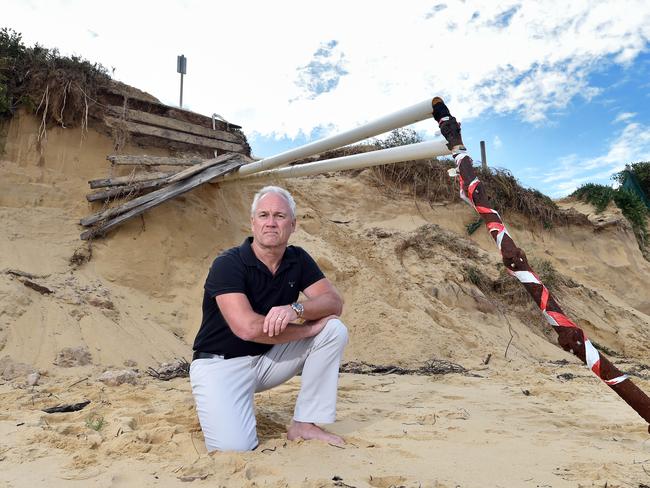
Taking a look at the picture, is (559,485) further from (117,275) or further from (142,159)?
(142,159)

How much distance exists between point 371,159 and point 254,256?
2.41 m

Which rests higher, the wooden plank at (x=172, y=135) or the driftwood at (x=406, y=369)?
the wooden plank at (x=172, y=135)

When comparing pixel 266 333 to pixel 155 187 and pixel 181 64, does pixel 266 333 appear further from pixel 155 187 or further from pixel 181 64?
pixel 181 64

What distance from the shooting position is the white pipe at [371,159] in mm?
3867

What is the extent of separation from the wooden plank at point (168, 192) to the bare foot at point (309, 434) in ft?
13.7

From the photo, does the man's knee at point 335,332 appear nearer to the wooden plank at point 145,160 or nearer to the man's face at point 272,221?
the man's face at point 272,221

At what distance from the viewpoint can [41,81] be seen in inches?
243

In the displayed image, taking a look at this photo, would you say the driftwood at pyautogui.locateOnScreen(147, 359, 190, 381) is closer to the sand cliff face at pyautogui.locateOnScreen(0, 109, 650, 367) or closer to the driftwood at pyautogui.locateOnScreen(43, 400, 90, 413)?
the sand cliff face at pyautogui.locateOnScreen(0, 109, 650, 367)

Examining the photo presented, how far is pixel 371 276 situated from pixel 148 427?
461 centimetres

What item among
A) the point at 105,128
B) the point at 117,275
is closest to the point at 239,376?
the point at 117,275

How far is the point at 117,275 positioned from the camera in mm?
5473

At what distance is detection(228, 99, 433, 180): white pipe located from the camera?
328 cm

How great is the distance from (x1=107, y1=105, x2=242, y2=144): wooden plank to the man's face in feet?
15.7

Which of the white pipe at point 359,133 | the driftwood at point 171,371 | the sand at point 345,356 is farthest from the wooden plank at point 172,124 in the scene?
the driftwood at point 171,371
